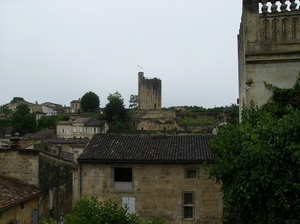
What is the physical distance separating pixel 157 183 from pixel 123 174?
6.20 feet

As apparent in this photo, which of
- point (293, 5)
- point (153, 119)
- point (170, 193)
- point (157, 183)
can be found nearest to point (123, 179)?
point (157, 183)

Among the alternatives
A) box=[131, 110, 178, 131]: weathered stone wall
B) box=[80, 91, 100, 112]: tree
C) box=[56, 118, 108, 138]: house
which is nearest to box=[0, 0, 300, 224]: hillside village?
box=[56, 118, 108, 138]: house

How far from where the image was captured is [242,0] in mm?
10891

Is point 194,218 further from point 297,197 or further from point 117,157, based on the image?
point 297,197

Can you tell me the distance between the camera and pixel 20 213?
15.2 metres

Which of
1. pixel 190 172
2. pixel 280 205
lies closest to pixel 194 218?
pixel 190 172

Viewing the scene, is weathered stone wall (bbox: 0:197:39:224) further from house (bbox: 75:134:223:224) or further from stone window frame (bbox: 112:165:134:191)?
stone window frame (bbox: 112:165:134:191)

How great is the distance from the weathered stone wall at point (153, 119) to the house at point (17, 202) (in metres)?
69.5

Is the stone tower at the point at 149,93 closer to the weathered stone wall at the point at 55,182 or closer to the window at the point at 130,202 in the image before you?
the weathered stone wall at the point at 55,182

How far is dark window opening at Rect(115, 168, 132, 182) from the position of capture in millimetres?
17547

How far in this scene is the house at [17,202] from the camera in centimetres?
1396

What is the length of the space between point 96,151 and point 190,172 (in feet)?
17.0

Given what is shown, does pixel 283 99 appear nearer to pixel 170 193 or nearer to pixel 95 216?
pixel 95 216

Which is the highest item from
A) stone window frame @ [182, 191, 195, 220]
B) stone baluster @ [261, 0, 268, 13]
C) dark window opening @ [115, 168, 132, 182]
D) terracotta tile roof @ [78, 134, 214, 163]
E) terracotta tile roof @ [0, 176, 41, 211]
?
stone baluster @ [261, 0, 268, 13]
